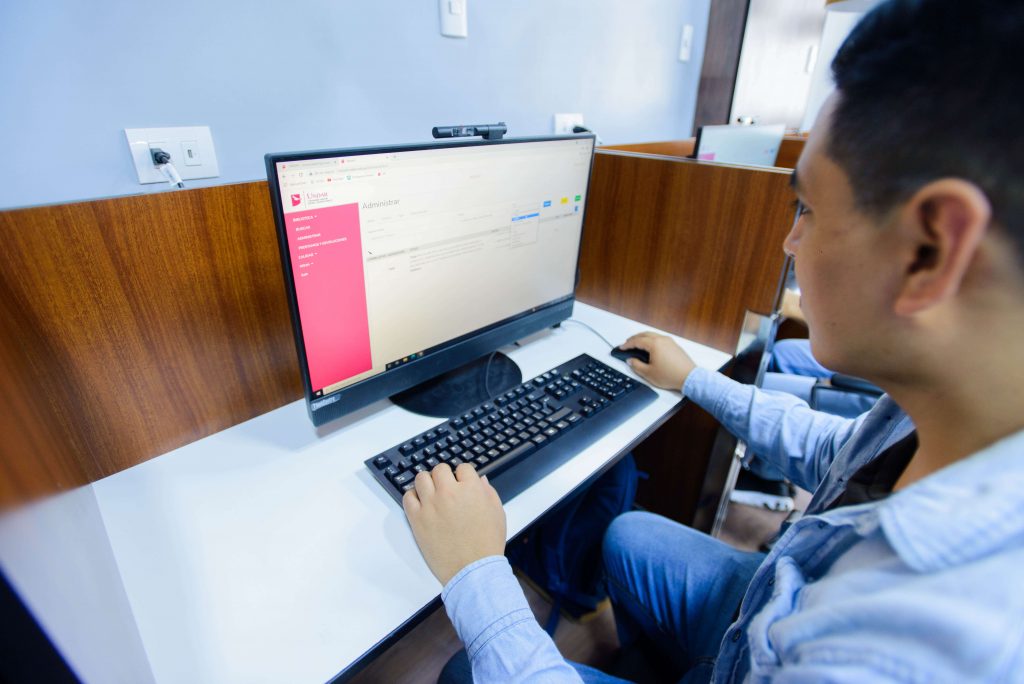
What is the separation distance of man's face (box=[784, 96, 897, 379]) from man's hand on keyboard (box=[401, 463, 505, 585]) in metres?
0.40

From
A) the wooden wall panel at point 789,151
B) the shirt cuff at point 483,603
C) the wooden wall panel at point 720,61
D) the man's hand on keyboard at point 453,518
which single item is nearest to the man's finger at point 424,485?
the man's hand on keyboard at point 453,518

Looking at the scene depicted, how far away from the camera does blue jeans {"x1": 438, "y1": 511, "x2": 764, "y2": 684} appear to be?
30.0 inches

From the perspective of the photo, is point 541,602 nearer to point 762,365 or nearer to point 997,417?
point 762,365

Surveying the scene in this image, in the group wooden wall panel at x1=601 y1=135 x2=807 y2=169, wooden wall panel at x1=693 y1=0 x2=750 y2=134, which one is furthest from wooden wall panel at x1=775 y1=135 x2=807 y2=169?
wooden wall panel at x1=693 y1=0 x2=750 y2=134

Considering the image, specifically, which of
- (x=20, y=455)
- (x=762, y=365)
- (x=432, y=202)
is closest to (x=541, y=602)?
(x=762, y=365)

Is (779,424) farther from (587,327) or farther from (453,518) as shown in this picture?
(453,518)

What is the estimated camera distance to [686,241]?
1073 mm

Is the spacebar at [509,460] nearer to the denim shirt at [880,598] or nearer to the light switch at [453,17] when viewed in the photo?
the denim shirt at [880,598]

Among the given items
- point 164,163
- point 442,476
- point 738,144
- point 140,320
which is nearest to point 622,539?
point 442,476

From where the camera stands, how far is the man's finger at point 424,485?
2.07ft

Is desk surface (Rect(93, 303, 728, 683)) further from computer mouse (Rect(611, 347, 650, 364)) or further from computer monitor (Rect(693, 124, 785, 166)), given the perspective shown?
computer monitor (Rect(693, 124, 785, 166))

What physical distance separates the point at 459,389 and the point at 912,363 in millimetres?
666

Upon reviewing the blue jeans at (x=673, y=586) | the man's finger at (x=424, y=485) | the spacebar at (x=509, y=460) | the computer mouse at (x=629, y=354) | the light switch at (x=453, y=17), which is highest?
the light switch at (x=453, y=17)

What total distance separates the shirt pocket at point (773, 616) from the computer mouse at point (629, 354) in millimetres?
547
